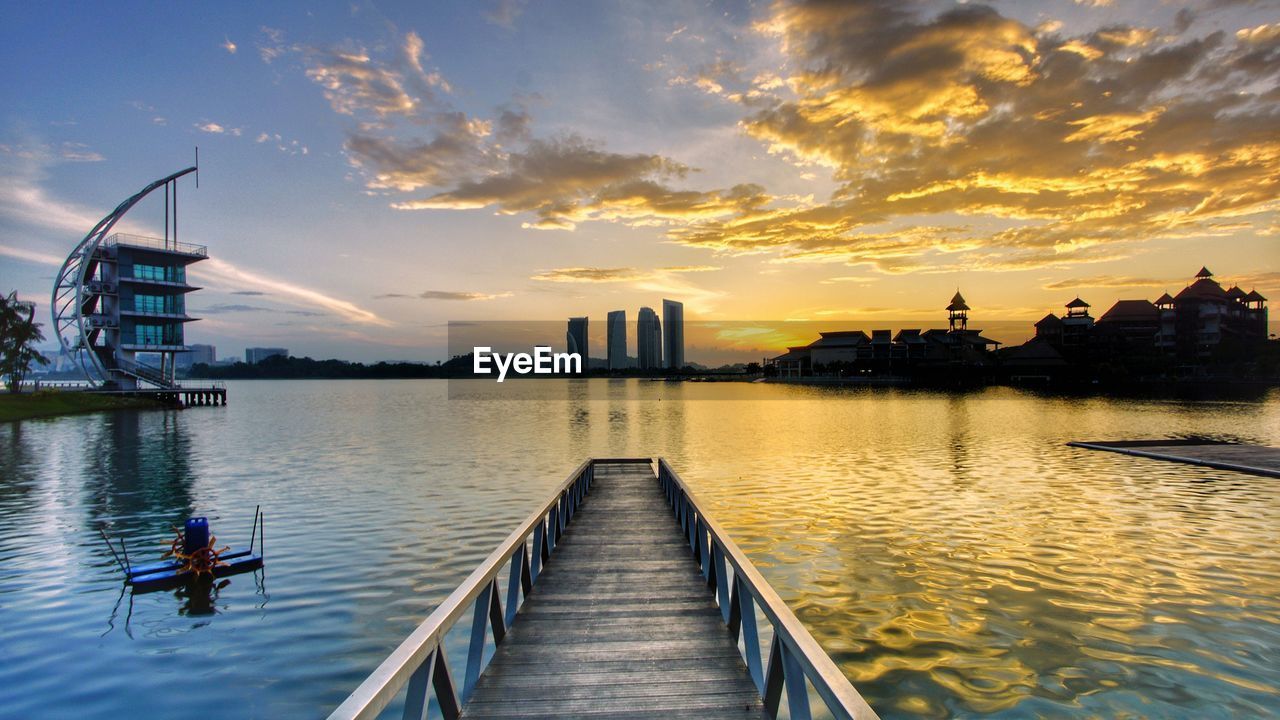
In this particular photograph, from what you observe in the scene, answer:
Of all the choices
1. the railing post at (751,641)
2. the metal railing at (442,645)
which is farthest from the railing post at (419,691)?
the railing post at (751,641)

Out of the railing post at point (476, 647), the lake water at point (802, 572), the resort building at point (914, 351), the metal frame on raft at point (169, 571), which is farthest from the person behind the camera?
the resort building at point (914, 351)

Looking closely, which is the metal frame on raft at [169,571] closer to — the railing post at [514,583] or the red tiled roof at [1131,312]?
the railing post at [514,583]

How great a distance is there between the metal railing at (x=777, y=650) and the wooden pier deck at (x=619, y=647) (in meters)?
0.24

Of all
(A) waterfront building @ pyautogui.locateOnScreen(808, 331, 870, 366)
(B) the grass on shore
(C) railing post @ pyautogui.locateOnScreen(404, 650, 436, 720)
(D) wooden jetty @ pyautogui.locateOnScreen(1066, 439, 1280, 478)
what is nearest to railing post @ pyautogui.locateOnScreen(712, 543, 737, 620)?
(C) railing post @ pyautogui.locateOnScreen(404, 650, 436, 720)

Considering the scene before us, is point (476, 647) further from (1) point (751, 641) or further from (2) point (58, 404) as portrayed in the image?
(2) point (58, 404)

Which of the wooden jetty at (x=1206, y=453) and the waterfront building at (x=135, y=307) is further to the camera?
the waterfront building at (x=135, y=307)

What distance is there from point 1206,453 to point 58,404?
9529 cm

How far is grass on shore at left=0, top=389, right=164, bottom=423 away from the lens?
202ft

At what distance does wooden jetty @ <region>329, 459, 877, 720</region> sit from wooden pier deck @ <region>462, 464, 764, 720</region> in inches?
0.7

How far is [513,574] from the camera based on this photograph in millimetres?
8188

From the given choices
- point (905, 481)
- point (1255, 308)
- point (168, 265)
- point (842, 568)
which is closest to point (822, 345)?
point (1255, 308)

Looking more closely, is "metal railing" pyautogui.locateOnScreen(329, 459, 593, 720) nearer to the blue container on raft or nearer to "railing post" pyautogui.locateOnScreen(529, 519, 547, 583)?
"railing post" pyautogui.locateOnScreen(529, 519, 547, 583)

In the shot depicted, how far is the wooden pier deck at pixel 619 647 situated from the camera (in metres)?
5.86

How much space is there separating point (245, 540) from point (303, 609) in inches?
290
